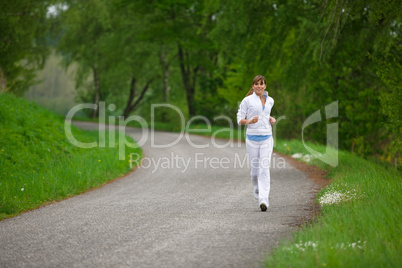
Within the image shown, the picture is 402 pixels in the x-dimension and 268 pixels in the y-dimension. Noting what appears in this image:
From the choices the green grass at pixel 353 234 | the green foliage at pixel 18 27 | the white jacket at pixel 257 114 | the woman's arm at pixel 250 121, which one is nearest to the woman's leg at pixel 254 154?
the white jacket at pixel 257 114

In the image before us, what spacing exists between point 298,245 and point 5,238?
4.05 metres

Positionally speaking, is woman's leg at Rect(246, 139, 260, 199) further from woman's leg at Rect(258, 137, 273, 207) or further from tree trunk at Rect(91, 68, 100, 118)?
tree trunk at Rect(91, 68, 100, 118)

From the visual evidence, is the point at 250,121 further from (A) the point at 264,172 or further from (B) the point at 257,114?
(A) the point at 264,172

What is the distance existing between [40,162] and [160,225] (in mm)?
7702

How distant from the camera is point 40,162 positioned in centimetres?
1330

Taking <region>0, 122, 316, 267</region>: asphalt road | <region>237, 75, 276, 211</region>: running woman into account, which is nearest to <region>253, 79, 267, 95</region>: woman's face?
<region>237, 75, 276, 211</region>: running woman

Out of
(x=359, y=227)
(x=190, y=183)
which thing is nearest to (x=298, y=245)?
(x=359, y=227)

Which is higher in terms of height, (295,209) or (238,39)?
(238,39)

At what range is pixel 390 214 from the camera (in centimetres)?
591

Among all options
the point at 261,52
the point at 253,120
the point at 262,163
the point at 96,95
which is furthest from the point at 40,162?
the point at 96,95

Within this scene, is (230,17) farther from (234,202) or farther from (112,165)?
(234,202)

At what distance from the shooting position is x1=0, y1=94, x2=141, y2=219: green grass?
30.3 feet

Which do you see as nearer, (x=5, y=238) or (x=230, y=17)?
(x=5, y=238)

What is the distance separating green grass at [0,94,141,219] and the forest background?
16.0 ft
